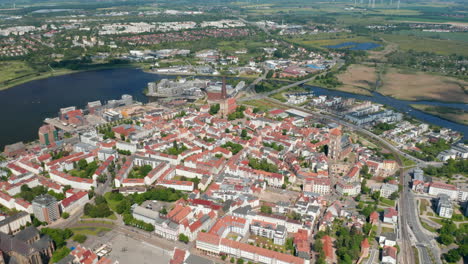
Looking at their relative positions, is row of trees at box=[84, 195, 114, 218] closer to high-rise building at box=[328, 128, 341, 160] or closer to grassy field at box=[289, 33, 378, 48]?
high-rise building at box=[328, 128, 341, 160]

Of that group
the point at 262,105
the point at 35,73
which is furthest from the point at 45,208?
the point at 35,73

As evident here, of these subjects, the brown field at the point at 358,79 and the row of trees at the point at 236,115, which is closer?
the row of trees at the point at 236,115

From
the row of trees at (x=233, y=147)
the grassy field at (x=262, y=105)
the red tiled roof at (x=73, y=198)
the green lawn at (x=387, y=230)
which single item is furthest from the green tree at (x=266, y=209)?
the grassy field at (x=262, y=105)

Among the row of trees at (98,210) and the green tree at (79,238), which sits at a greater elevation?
the row of trees at (98,210)

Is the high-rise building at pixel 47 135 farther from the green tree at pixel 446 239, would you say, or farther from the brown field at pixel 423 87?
the brown field at pixel 423 87

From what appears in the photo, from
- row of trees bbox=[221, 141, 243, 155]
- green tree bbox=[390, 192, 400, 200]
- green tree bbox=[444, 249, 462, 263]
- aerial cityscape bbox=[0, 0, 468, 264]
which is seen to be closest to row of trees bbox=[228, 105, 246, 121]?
aerial cityscape bbox=[0, 0, 468, 264]

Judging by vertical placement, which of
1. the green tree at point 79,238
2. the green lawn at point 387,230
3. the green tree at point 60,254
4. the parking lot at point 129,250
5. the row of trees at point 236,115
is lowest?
the green lawn at point 387,230

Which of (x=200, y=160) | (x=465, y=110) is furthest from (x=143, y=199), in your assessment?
(x=465, y=110)

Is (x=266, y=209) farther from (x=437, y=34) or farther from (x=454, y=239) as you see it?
(x=437, y=34)
